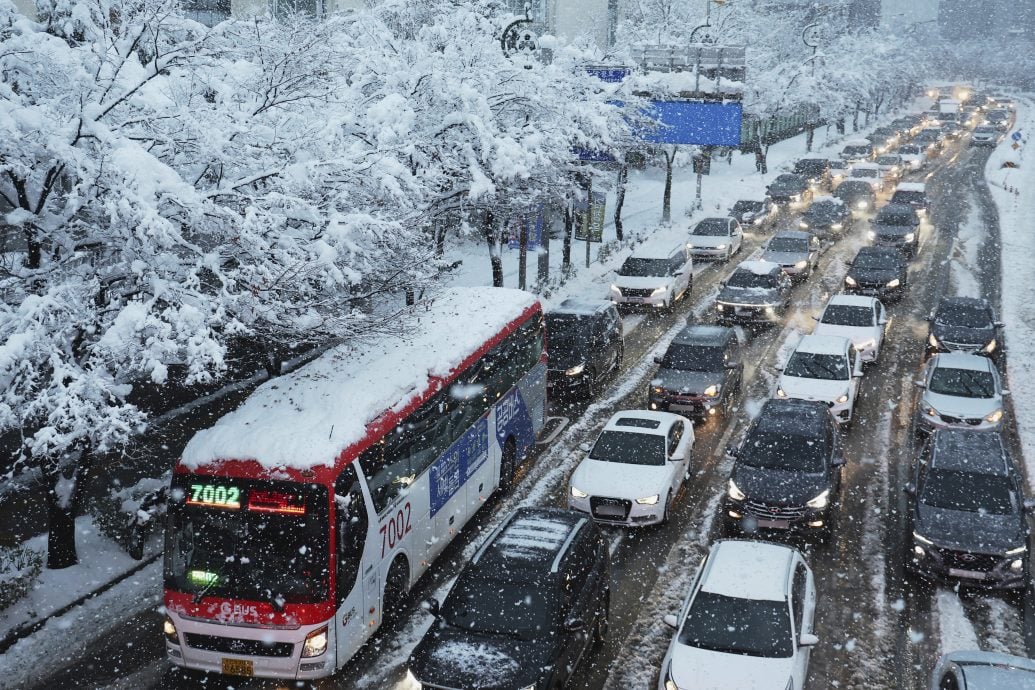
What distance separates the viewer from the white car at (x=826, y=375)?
19.4 m

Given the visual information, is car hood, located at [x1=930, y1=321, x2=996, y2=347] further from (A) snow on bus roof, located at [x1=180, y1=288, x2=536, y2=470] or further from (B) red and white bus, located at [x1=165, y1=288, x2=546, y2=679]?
(B) red and white bus, located at [x1=165, y1=288, x2=546, y2=679]

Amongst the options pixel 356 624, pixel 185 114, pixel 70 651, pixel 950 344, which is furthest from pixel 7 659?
pixel 950 344

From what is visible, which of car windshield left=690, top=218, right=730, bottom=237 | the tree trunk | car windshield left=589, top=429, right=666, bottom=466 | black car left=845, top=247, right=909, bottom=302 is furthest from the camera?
the tree trunk

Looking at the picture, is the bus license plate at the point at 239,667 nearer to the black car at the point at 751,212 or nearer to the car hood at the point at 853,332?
the car hood at the point at 853,332

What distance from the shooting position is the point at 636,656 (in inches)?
458

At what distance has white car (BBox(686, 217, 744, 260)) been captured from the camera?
36.0 metres

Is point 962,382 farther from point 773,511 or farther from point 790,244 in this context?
point 790,244

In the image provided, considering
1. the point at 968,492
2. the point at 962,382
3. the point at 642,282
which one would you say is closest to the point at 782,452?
the point at 968,492

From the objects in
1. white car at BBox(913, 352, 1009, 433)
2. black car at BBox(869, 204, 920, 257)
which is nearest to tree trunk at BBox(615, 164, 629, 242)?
black car at BBox(869, 204, 920, 257)

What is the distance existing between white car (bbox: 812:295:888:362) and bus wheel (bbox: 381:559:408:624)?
14.0 m

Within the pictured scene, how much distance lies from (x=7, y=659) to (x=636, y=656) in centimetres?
761

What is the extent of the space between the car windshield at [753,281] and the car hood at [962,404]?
9317 mm

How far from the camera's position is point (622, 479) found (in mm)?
15180

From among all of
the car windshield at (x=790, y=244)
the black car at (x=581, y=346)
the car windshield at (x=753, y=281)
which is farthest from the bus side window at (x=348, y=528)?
the car windshield at (x=790, y=244)
